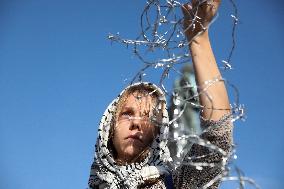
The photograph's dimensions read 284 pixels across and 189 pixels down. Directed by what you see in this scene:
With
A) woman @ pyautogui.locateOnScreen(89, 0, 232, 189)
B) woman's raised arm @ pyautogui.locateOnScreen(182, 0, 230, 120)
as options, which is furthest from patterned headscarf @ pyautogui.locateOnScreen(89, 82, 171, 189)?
woman's raised arm @ pyautogui.locateOnScreen(182, 0, 230, 120)

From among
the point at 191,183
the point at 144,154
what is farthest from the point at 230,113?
the point at 144,154

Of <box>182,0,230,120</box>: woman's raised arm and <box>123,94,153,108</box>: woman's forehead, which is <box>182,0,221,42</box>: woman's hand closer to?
<box>182,0,230,120</box>: woman's raised arm

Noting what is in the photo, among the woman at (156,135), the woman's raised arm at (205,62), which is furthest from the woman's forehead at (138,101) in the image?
the woman's raised arm at (205,62)

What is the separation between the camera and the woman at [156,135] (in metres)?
0.89

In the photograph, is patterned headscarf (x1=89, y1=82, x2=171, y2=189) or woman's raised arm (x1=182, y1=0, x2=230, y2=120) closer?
woman's raised arm (x1=182, y1=0, x2=230, y2=120)

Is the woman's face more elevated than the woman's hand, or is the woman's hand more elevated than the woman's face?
the woman's hand

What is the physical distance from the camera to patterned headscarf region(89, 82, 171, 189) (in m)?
1.05

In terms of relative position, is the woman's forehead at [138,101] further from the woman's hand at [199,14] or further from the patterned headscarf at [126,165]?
the woman's hand at [199,14]

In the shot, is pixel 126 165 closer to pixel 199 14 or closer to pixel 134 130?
pixel 134 130

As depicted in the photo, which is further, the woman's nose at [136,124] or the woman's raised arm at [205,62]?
the woman's nose at [136,124]

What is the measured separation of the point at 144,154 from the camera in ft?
3.58

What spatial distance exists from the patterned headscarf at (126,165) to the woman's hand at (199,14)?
0.21 metres

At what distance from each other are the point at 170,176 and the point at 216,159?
17 cm

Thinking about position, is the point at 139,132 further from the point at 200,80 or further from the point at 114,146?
the point at 200,80
